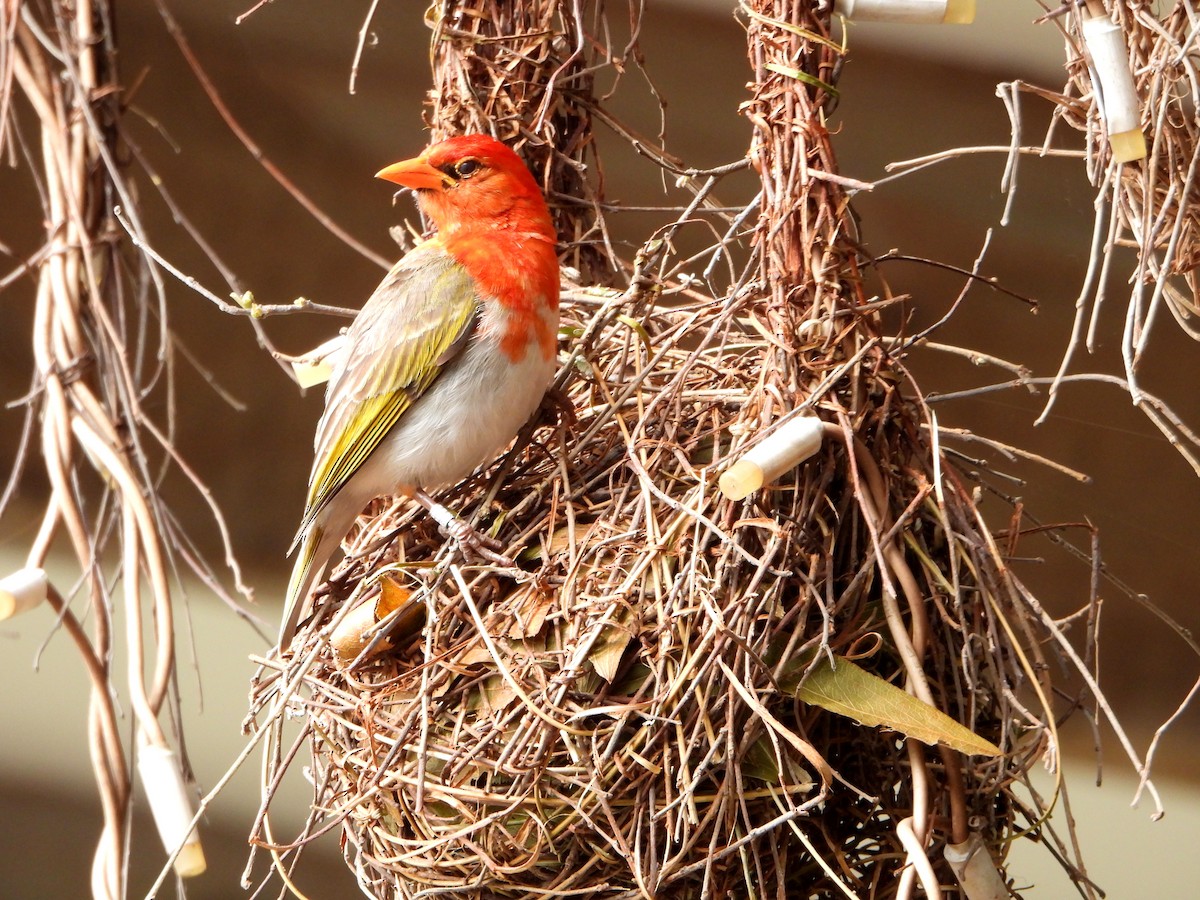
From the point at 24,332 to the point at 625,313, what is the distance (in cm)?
115

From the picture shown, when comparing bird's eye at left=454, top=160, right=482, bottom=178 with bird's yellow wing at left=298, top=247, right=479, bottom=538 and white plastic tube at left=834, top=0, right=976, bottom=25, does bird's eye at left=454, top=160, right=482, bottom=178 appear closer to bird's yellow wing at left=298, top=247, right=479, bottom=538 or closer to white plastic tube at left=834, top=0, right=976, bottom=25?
bird's yellow wing at left=298, top=247, right=479, bottom=538

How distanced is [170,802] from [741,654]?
60cm

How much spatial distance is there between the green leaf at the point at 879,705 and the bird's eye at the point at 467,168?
1.87 ft

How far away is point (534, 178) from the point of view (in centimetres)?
128

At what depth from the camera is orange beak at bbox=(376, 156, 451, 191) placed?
120cm

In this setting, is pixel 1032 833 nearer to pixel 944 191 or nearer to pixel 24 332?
→ pixel 944 191

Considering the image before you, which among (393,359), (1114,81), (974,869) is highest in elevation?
(1114,81)

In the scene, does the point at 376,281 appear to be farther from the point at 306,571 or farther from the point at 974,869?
the point at 974,869

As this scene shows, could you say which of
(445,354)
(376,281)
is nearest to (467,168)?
(445,354)

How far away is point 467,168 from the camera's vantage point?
118 cm

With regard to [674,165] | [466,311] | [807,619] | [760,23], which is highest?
[760,23]

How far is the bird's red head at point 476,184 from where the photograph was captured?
3.84 feet

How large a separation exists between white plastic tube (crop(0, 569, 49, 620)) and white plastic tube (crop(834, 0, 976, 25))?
841 mm

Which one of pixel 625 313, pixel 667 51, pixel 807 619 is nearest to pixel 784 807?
pixel 807 619
